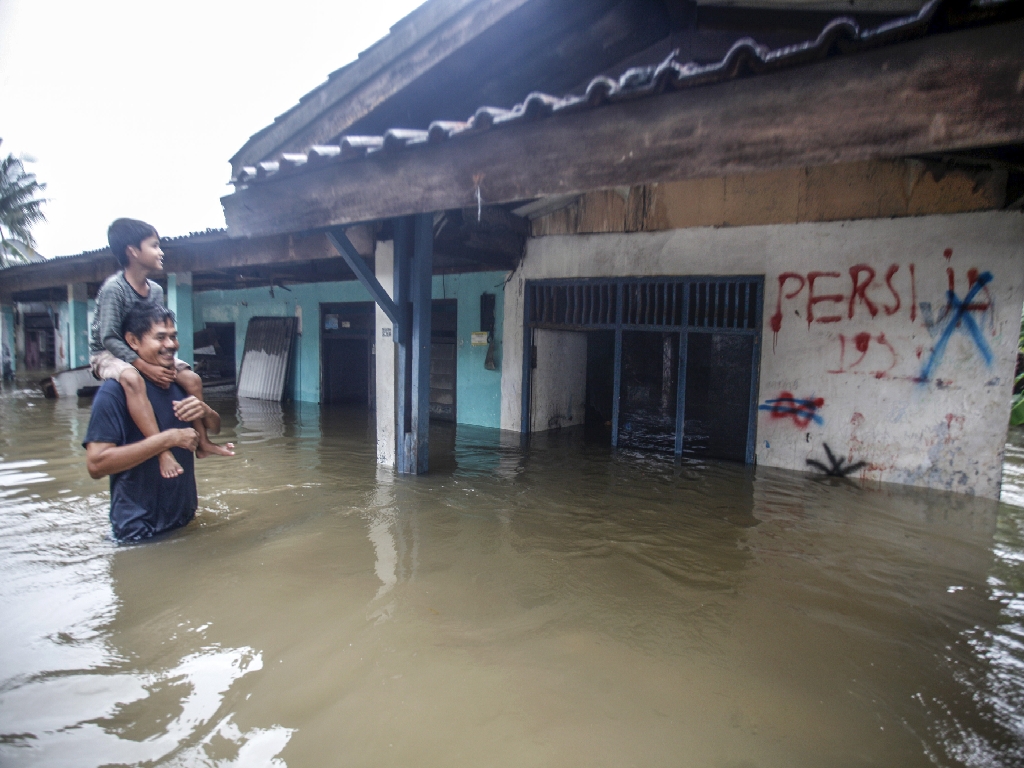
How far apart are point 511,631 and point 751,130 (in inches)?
107

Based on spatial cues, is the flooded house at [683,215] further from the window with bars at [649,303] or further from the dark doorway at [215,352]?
the dark doorway at [215,352]

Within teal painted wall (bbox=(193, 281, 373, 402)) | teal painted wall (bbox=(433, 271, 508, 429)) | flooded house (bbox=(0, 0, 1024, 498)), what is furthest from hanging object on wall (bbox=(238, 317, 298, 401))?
teal painted wall (bbox=(433, 271, 508, 429))

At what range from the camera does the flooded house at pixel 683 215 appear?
242 cm

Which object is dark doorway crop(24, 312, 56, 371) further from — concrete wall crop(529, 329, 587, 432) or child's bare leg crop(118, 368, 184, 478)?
child's bare leg crop(118, 368, 184, 478)

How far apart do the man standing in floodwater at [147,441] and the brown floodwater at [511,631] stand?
0.25 metres

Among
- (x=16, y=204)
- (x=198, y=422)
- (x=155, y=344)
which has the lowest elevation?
(x=198, y=422)

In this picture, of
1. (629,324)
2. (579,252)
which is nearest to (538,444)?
(629,324)

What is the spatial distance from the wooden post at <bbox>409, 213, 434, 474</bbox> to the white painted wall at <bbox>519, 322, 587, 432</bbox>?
10.2 ft

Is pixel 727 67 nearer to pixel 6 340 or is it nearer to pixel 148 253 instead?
pixel 148 253

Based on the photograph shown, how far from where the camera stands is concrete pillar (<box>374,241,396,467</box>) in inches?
239

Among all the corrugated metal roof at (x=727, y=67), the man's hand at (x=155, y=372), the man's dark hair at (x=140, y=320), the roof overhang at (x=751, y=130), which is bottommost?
the man's hand at (x=155, y=372)

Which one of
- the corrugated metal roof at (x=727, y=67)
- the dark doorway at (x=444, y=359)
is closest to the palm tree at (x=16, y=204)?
the dark doorway at (x=444, y=359)

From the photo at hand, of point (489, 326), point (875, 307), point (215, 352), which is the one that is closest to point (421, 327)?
point (489, 326)

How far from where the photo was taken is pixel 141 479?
143 inches
